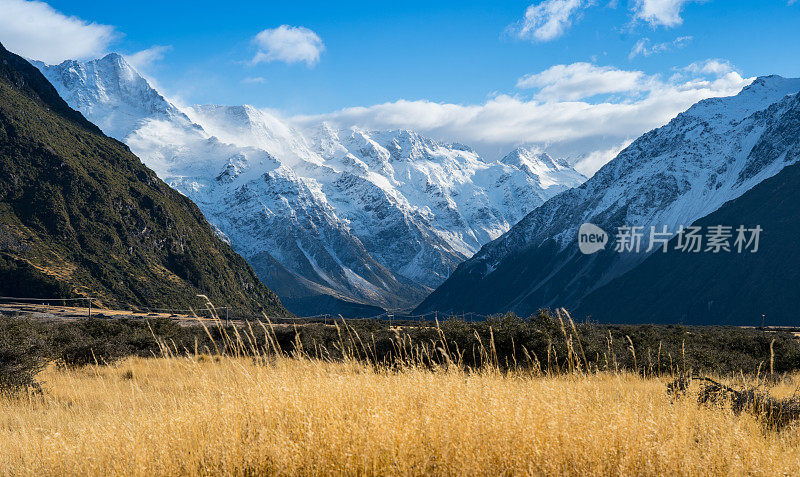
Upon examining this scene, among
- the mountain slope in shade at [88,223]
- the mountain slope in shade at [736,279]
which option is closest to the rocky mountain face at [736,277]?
the mountain slope in shade at [736,279]

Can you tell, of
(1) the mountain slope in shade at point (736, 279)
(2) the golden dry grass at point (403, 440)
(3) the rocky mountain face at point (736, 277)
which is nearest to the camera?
(2) the golden dry grass at point (403, 440)

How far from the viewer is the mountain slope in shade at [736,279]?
149 m

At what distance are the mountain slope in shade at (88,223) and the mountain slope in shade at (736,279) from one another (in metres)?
134

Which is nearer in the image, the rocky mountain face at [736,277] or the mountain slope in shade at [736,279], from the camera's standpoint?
the mountain slope in shade at [736,279]

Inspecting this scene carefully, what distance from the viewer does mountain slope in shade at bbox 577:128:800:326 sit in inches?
5851

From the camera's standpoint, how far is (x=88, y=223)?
441 feet

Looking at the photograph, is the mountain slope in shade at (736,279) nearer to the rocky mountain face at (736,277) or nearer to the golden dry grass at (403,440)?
the rocky mountain face at (736,277)

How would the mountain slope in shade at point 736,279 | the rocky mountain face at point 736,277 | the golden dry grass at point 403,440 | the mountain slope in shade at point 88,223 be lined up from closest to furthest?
the golden dry grass at point 403,440 < the mountain slope in shade at point 88,223 < the mountain slope in shade at point 736,279 < the rocky mountain face at point 736,277

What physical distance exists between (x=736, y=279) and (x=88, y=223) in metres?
205

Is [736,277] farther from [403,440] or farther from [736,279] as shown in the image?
[403,440]

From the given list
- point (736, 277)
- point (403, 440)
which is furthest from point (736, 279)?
point (403, 440)

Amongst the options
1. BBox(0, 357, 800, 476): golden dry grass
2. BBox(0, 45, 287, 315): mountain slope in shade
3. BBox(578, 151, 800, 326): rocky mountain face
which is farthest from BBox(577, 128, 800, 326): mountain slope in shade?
BBox(0, 357, 800, 476): golden dry grass

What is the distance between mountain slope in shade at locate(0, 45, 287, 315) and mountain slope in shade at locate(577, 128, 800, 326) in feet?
441

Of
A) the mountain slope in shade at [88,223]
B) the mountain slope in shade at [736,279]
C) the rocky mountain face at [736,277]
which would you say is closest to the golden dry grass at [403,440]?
the mountain slope in shade at [88,223]
